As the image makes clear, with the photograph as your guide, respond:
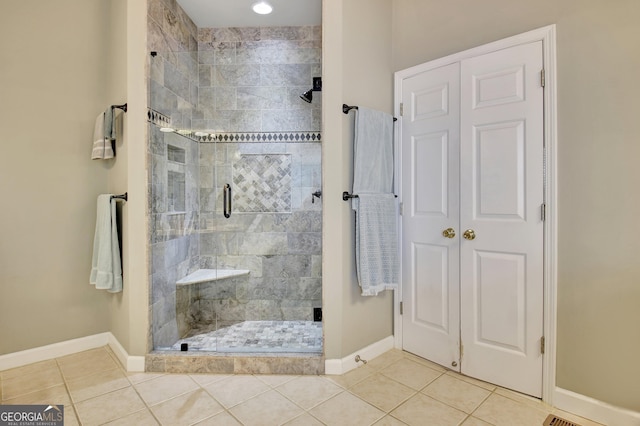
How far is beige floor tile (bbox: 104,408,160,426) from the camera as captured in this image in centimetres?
155

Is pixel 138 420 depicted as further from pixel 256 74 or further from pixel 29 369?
pixel 256 74

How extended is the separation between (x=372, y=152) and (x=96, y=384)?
7.65 ft

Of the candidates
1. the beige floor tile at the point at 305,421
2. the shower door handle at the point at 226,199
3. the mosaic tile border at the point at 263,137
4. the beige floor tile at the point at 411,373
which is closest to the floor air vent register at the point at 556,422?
the beige floor tile at the point at 411,373

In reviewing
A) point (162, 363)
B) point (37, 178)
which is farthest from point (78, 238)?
point (162, 363)

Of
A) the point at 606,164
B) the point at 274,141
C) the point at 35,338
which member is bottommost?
the point at 35,338

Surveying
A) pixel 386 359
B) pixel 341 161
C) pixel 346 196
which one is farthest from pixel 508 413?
pixel 341 161

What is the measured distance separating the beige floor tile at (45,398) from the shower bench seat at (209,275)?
35.6 inches

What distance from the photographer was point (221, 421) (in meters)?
1.58

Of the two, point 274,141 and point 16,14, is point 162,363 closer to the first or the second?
point 274,141

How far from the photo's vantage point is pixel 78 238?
7.84 feet

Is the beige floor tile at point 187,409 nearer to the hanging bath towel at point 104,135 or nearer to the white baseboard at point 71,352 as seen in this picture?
the white baseboard at point 71,352

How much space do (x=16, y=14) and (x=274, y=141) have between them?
1977mm

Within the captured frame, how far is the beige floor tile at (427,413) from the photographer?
5.21 feet

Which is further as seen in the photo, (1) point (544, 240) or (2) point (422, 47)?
(2) point (422, 47)
